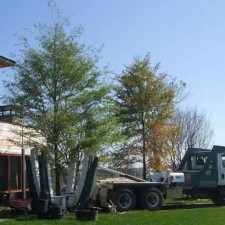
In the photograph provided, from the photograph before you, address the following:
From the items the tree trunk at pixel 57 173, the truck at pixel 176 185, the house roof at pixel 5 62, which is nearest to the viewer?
the house roof at pixel 5 62

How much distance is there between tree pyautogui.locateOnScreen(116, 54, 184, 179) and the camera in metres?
31.4

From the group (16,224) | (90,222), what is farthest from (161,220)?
(16,224)

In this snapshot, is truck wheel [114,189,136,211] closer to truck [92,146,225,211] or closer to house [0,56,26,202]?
truck [92,146,225,211]

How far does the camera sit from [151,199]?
23.1 m

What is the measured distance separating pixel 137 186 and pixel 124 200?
91 cm

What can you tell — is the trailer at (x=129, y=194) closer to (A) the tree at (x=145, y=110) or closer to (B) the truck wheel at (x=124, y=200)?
(B) the truck wheel at (x=124, y=200)

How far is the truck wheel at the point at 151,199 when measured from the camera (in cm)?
2286

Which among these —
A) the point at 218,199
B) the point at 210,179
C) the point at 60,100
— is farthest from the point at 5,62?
the point at 218,199

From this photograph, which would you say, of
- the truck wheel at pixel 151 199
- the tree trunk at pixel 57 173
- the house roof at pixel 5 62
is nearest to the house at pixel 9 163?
the tree trunk at pixel 57 173

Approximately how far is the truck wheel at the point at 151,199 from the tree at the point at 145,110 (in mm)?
8274

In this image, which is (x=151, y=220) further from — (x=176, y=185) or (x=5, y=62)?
(x=176, y=185)

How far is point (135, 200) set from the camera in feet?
74.9

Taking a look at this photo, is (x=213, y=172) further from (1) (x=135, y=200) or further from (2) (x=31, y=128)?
(2) (x=31, y=128)

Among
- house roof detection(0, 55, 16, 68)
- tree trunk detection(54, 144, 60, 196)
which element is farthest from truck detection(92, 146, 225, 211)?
house roof detection(0, 55, 16, 68)
